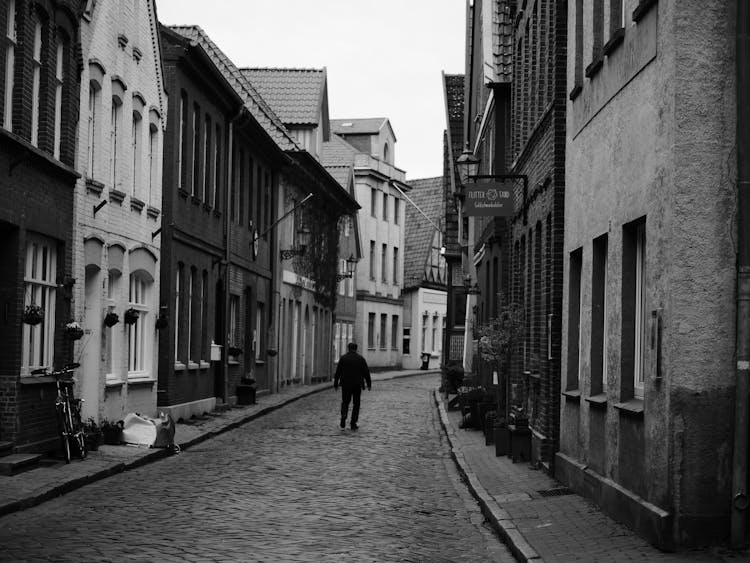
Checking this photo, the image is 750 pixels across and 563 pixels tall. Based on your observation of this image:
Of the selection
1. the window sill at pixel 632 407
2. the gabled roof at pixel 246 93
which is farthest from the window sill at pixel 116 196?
the gabled roof at pixel 246 93

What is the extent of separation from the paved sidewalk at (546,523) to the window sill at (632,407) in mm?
950

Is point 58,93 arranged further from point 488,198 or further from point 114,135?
point 488,198

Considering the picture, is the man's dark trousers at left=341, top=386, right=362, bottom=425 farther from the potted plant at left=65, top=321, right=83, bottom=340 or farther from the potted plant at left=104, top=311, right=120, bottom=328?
the potted plant at left=65, top=321, right=83, bottom=340

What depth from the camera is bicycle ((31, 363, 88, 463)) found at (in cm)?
1666

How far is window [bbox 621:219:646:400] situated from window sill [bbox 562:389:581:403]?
248 cm

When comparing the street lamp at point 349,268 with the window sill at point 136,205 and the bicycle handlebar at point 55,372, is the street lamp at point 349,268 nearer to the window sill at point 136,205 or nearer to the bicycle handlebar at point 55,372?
the window sill at point 136,205

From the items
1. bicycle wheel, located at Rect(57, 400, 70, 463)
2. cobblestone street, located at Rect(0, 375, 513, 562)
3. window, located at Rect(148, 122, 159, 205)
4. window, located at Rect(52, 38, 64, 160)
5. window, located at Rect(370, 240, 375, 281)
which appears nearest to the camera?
cobblestone street, located at Rect(0, 375, 513, 562)

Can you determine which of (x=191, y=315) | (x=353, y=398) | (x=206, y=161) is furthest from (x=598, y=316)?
(x=206, y=161)

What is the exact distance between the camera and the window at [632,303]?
11.9m

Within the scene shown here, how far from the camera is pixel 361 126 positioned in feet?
232

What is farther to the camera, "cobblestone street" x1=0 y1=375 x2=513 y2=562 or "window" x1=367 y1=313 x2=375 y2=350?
"window" x1=367 y1=313 x2=375 y2=350

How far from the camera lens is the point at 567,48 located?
16.1m

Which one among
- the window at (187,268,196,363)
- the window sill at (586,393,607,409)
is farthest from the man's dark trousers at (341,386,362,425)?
the window sill at (586,393,607,409)

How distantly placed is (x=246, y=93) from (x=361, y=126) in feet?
102
